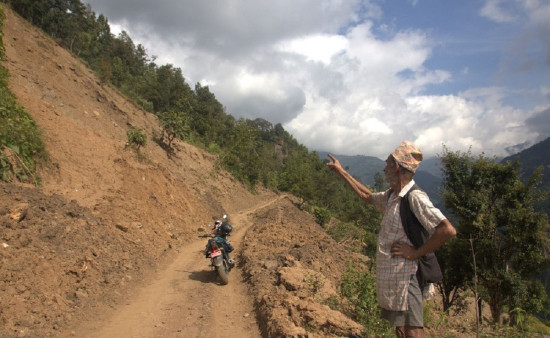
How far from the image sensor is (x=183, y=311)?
594 centimetres

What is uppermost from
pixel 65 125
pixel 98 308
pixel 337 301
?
pixel 65 125

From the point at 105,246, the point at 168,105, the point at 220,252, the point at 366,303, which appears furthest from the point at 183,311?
the point at 168,105

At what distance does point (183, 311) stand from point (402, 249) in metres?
4.49

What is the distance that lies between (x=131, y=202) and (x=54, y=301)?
6635 mm

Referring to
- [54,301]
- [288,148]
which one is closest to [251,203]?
[54,301]

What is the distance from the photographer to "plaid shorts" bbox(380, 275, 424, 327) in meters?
2.78

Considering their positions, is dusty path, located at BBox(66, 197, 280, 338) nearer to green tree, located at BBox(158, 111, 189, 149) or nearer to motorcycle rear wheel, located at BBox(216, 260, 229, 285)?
motorcycle rear wheel, located at BBox(216, 260, 229, 285)

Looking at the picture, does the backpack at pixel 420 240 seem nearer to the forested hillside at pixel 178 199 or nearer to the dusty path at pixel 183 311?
the forested hillside at pixel 178 199

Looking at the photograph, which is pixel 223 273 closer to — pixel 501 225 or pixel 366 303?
pixel 366 303

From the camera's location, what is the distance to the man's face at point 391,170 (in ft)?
9.81

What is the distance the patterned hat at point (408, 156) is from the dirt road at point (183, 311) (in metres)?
3.76

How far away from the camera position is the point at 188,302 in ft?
21.1

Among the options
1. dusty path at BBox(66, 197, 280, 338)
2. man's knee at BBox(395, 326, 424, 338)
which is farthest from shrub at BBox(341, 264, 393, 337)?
dusty path at BBox(66, 197, 280, 338)

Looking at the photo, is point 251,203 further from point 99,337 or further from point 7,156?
point 99,337
